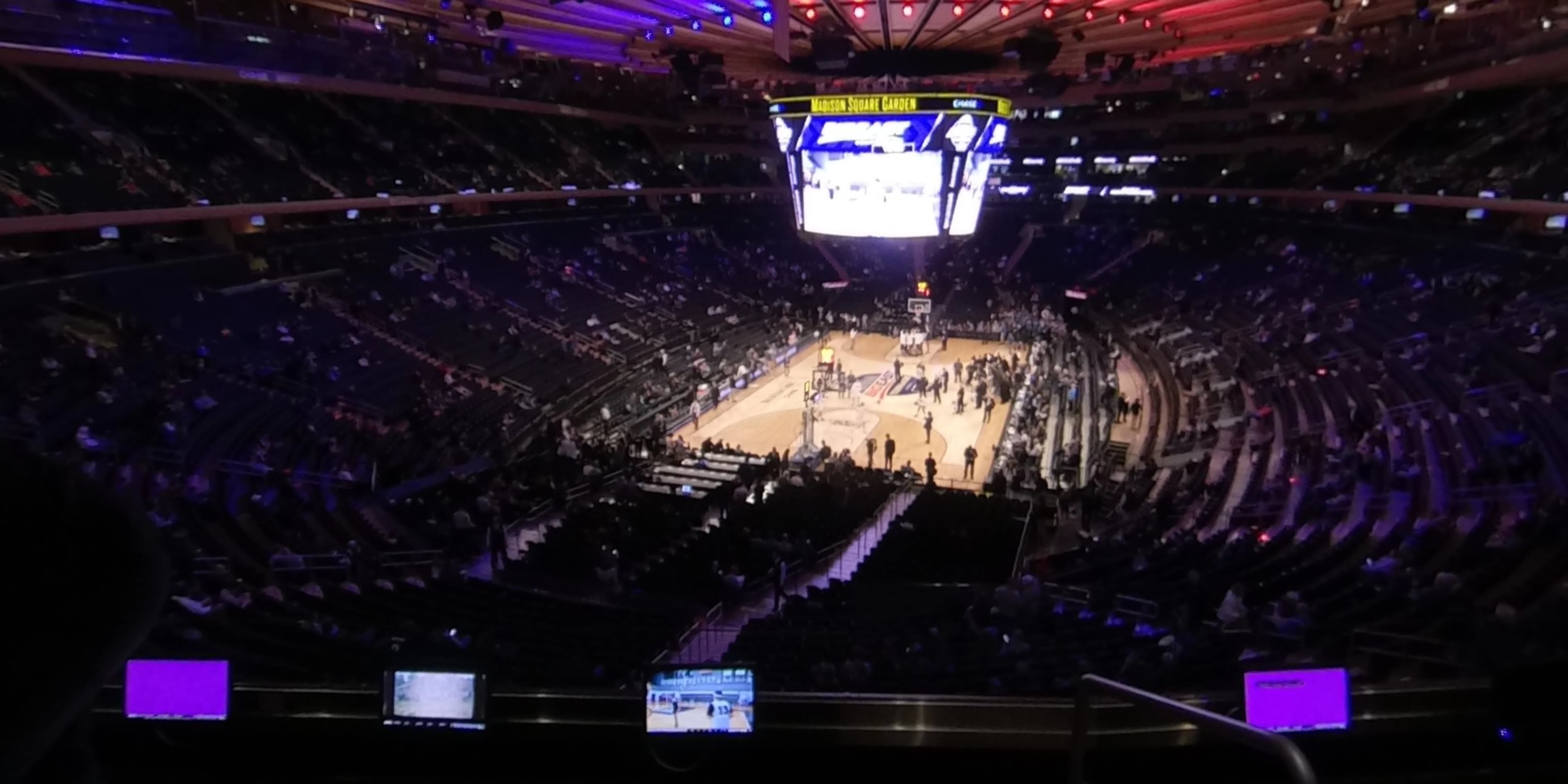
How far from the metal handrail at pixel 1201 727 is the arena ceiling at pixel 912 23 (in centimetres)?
1312

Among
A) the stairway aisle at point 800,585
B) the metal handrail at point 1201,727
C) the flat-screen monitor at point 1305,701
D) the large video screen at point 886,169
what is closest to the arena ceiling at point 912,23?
the large video screen at point 886,169

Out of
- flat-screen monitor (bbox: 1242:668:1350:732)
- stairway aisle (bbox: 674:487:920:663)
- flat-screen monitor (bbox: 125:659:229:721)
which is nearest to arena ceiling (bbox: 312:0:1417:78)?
stairway aisle (bbox: 674:487:920:663)

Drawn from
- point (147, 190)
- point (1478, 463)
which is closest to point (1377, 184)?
point (1478, 463)

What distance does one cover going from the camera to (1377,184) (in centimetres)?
3033

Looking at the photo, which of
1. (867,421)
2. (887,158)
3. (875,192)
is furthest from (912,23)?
(867,421)

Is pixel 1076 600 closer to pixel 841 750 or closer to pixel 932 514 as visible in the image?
pixel 932 514

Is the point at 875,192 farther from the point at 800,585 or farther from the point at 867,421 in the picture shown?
the point at 800,585

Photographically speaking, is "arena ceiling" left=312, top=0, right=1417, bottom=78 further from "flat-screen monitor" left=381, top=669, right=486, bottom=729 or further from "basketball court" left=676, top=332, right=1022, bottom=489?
"flat-screen monitor" left=381, top=669, right=486, bottom=729

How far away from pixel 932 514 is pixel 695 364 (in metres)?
14.3

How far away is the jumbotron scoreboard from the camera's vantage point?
2175 cm

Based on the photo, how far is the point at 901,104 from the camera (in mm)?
21438

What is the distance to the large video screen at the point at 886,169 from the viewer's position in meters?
22.8

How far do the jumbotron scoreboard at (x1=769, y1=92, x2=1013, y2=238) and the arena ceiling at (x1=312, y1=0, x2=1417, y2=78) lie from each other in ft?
3.26

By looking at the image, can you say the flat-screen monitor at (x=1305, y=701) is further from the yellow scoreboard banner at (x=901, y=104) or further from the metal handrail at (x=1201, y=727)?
the yellow scoreboard banner at (x=901, y=104)
